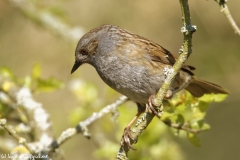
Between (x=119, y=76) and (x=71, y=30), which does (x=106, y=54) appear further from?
(x=71, y=30)

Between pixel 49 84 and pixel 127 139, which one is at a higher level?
pixel 49 84

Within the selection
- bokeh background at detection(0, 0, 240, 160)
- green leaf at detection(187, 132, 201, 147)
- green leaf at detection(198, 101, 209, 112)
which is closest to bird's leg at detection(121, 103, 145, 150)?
green leaf at detection(187, 132, 201, 147)

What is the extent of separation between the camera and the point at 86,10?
653cm

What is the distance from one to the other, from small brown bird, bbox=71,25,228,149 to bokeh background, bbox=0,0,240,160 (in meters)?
1.18

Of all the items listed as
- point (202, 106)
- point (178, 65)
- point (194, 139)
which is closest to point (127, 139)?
point (194, 139)

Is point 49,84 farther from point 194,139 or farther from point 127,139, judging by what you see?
point 194,139

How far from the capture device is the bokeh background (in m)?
5.98

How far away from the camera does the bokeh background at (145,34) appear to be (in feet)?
19.6

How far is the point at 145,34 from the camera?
21.9ft

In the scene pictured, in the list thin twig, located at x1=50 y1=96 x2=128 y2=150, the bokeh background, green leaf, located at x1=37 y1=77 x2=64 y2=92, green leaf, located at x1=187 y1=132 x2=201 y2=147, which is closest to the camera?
green leaf, located at x1=187 y1=132 x2=201 y2=147

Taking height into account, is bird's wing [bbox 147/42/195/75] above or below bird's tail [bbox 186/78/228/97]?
above

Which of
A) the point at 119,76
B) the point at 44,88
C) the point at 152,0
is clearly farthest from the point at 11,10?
the point at 119,76

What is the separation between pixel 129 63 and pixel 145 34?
2758 millimetres

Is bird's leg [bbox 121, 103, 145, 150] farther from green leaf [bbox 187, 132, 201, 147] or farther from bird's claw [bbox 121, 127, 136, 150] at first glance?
green leaf [bbox 187, 132, 201, 147]
